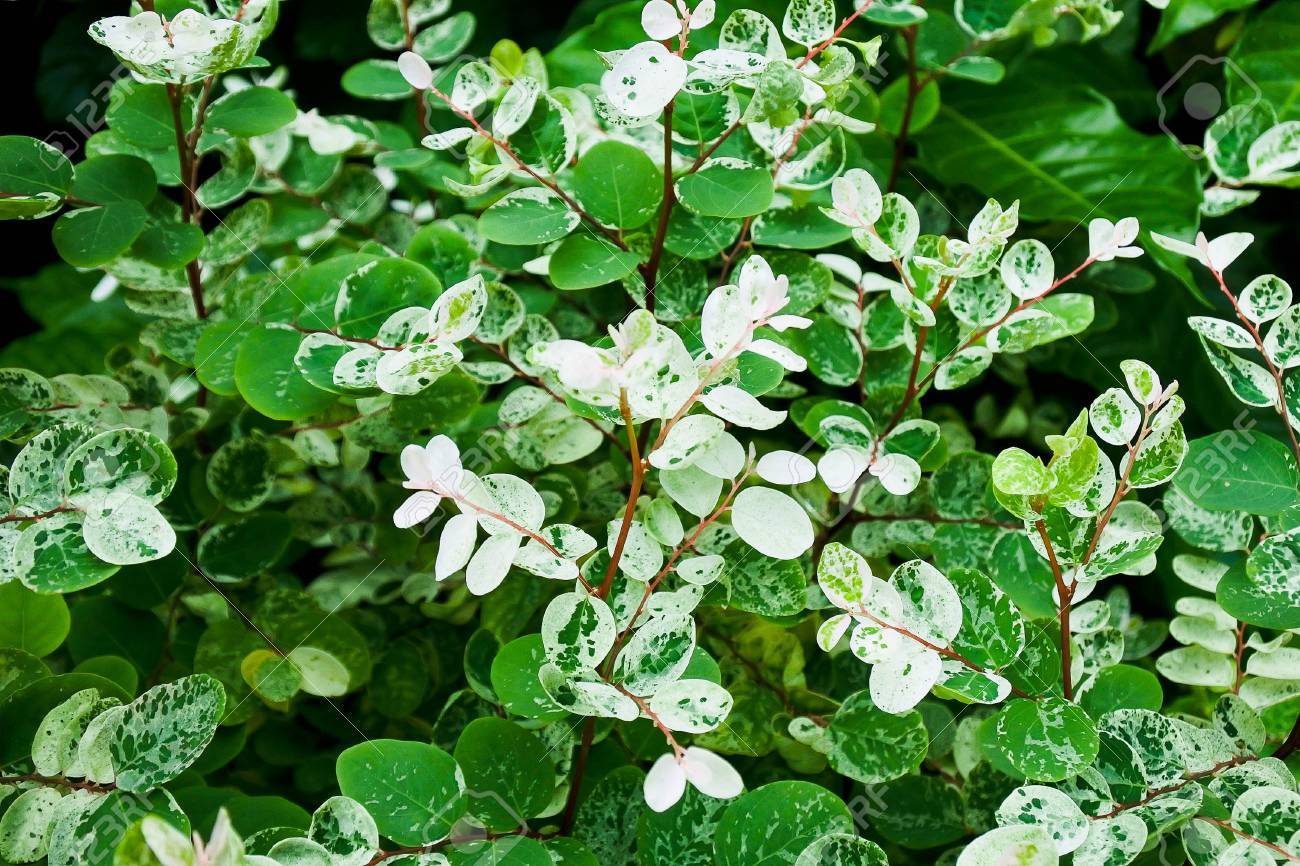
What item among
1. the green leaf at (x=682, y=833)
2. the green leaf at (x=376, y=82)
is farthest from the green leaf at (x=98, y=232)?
the green leaf at (x=682, y=833)

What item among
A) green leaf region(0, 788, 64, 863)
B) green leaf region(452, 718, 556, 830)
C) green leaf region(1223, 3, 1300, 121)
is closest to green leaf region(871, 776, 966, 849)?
green leaf region(452, 718, 556, 830)

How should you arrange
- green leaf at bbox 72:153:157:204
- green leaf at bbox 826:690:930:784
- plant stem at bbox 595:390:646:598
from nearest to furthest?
plant stem at bbox 595:390:646:598 → green leaf at bbox 826:690:930:784 → green leaf at bbox 72:153:157:204

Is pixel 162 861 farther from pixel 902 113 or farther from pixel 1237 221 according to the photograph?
pixel 1237 221

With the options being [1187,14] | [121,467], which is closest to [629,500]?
[121,467]

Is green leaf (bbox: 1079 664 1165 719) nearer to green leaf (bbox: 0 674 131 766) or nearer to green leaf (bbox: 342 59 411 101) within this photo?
green leaf (bbox: 0 674 131 766)

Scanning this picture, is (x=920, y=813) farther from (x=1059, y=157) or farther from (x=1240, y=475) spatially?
(x=1059, y=157)

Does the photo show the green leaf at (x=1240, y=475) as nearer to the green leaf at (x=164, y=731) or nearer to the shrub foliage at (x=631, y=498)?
the shrub foliage at (x=631, y=498)
